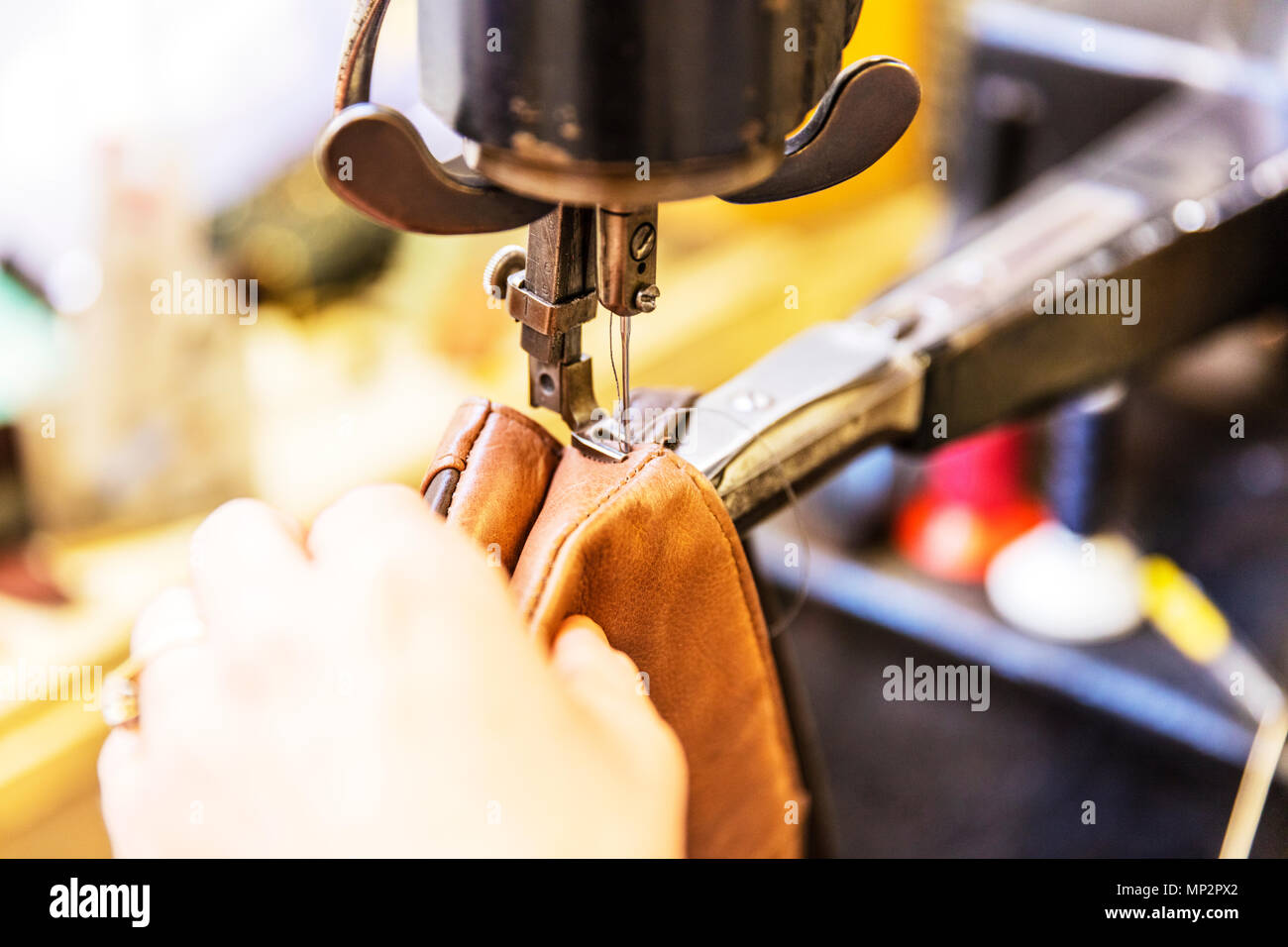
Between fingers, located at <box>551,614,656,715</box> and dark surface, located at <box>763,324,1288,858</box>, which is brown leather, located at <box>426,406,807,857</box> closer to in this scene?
fingers, located at <box>551,614,656,715</box>

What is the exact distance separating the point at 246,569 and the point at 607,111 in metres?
0.18

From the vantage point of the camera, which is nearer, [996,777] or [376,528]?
[376,528]

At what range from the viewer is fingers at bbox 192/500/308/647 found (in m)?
0.36

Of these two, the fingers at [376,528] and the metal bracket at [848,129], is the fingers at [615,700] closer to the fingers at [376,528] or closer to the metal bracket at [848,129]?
the fingers at [376,528]

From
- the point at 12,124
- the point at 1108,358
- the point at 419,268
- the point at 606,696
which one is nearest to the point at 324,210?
the point at 419,268

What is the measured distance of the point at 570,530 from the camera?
399 mm

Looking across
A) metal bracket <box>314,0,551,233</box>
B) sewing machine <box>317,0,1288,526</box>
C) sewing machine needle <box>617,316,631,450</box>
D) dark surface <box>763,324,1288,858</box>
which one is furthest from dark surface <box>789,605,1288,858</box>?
metal bracket <box>314,0,551,233</box>

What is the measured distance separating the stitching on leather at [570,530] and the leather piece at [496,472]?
0.03 m

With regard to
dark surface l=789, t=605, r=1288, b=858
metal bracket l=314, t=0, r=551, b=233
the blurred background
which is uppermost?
metal bracket l=314, t=0, r=551, b=233

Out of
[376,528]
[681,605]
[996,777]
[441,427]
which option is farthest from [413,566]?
[441,427]

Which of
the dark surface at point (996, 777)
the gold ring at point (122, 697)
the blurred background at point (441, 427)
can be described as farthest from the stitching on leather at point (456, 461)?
the dark surface at point (996, 777)

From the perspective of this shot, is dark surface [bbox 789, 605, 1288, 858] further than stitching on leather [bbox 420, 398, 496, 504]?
Yes

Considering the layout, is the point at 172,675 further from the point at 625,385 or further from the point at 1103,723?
the point at 1103,723
